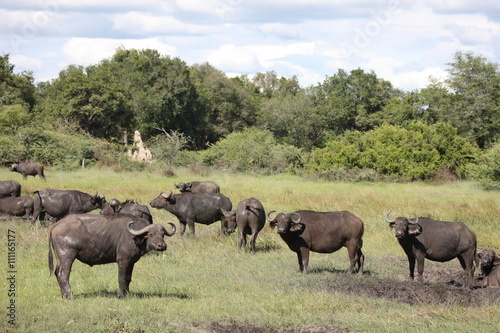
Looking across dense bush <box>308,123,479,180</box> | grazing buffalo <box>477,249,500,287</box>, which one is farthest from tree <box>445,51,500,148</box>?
grazing buffalo <box>477,249,500,287</box>

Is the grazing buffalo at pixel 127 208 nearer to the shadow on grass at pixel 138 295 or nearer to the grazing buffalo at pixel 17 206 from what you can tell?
the grazing buffalo at pixel 17 206

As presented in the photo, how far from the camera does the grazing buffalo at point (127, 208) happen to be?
14133 mm

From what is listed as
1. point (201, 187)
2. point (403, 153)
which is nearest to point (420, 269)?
point (201, 187)

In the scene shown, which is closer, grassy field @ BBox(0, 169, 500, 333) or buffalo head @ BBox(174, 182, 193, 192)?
grassy field @ BBox(0, 169, 500, 333)

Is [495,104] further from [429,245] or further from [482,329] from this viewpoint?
[482,329]

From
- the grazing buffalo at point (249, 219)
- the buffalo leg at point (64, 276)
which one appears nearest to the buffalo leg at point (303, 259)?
the grazing buffalo at point (249, 219)

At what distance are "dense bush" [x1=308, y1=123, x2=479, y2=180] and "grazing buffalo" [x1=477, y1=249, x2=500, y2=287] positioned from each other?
22.6 m

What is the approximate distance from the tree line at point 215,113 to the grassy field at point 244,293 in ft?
72.4

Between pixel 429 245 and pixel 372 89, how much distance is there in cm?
5331

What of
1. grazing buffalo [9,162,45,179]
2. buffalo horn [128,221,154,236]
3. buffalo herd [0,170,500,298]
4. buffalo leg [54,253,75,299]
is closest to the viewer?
buffalo leg [54,253,75,299]

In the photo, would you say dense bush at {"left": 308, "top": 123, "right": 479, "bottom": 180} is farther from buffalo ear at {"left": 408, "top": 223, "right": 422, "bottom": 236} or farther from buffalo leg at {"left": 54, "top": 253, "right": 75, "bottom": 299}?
buffalo leg at {"left": 54, "top": 253, "right": 75, "bottom": 299}

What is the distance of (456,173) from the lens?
118 feet

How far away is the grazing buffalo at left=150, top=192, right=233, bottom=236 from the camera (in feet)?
51.9

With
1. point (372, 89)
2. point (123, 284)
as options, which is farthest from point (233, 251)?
point (372, 89)
